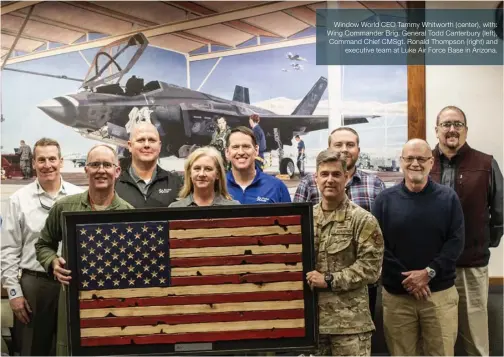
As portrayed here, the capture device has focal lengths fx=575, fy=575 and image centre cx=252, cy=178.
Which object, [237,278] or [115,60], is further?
[115,60]

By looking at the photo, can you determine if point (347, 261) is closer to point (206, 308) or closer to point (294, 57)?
point (206, 308)

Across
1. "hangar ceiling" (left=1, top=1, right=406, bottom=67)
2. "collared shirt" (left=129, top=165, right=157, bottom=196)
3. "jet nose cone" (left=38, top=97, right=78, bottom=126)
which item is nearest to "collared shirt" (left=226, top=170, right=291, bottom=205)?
"collared shirt" (left=129, top=165, right=157, bottom=196)

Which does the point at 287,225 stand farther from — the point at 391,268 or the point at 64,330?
the point at 64,330

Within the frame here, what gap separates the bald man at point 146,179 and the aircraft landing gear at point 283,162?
1.32m

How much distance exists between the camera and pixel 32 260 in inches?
150

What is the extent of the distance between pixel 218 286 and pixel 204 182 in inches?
23.8

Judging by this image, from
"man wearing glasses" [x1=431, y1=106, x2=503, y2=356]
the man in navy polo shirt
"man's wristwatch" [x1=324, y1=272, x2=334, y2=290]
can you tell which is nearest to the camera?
"man's wristwatch" [x1=324, y1=272, x2=334, y2=290]

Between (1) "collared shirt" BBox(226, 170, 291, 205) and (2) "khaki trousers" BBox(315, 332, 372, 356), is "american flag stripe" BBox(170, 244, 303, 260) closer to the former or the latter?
(2) "khaki trousers" BBox(315, 332, 372, 356)

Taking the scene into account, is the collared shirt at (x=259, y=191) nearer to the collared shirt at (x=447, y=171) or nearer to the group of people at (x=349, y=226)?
the group of people at (x=349, y=226)

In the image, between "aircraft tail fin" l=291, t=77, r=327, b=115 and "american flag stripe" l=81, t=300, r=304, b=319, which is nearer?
"american flag stripe" l=81, t=300, r=304, b=319

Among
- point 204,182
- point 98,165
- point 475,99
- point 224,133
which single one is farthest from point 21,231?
point 475,99

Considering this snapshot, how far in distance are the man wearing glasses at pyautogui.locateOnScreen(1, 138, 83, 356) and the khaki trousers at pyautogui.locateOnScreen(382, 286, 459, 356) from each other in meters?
2.17

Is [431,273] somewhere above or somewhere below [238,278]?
below

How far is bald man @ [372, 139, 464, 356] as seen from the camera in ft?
11.4
